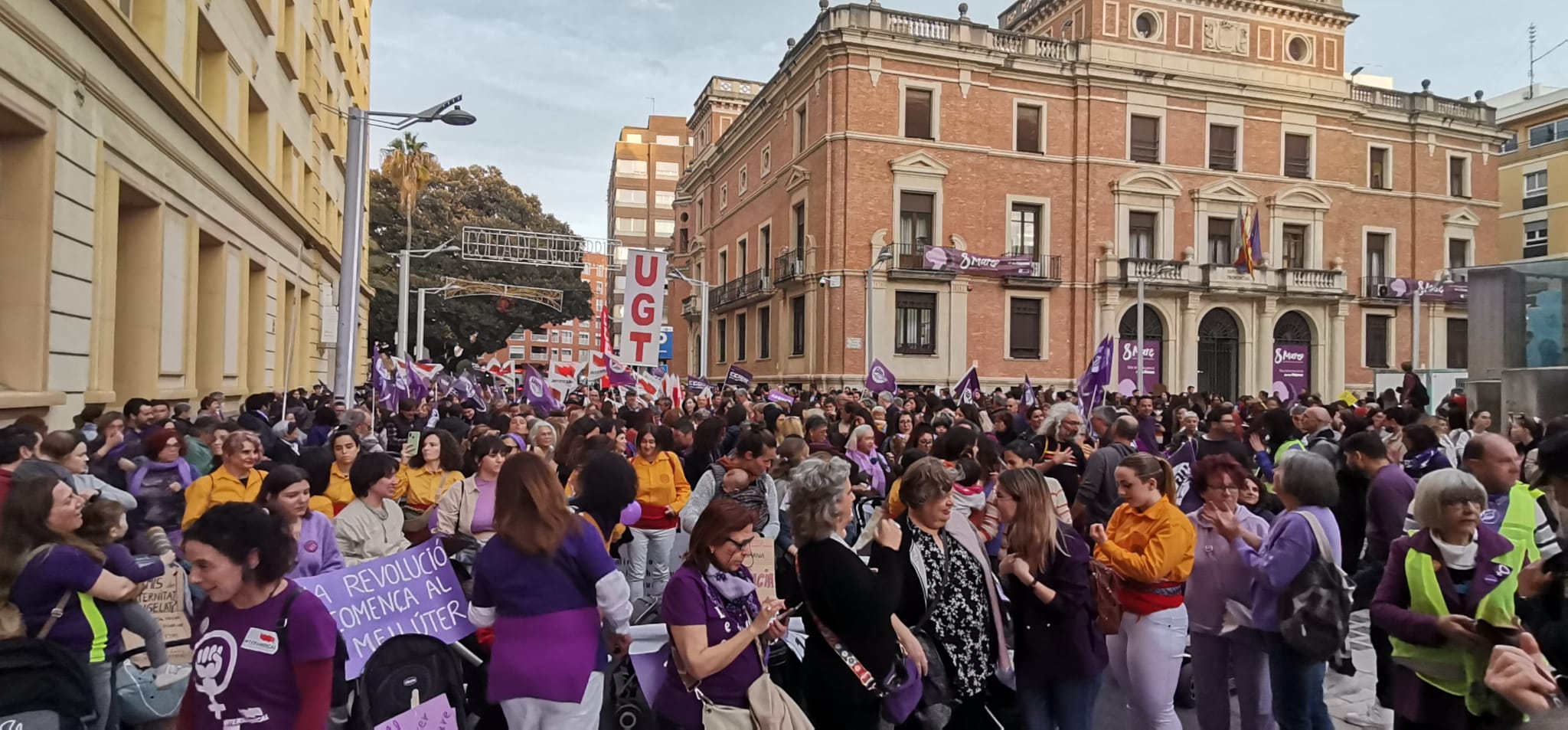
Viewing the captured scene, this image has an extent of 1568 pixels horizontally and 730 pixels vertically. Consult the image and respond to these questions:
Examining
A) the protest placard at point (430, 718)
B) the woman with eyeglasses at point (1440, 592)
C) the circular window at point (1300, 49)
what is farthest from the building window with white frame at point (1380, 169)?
the protest placard at point (430, 718)

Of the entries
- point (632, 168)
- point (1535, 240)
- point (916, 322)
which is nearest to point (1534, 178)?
point (1535, 240)

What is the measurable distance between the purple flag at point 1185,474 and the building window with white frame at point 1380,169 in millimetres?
35114

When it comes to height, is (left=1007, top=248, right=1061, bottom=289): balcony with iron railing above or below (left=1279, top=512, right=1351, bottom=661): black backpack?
above

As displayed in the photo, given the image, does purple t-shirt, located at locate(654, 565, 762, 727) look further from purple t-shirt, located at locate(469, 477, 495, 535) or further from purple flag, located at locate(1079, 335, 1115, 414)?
purple flag, located at locate(1079, 335, 1115, 414)

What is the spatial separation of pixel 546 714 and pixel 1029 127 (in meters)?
32.0

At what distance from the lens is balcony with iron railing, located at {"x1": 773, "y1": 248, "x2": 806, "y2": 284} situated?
3256cm

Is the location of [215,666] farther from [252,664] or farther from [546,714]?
[546,714]

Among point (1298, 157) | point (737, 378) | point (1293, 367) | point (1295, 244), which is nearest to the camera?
point (737, 378)

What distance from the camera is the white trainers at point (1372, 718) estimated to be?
221 inches

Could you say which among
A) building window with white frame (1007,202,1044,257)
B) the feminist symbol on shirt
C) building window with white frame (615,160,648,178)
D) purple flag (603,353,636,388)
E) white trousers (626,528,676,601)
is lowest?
white trousers (626,528,676,601)

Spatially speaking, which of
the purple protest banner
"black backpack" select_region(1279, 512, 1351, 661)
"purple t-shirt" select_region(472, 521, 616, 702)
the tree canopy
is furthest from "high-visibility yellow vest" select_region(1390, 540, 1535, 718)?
the tree canopy

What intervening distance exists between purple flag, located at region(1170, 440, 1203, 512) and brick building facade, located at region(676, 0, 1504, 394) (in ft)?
62.5

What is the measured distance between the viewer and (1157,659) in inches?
173

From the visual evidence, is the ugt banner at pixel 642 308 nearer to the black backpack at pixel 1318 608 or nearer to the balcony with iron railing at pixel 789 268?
the black backpack at pixel 1318 608
